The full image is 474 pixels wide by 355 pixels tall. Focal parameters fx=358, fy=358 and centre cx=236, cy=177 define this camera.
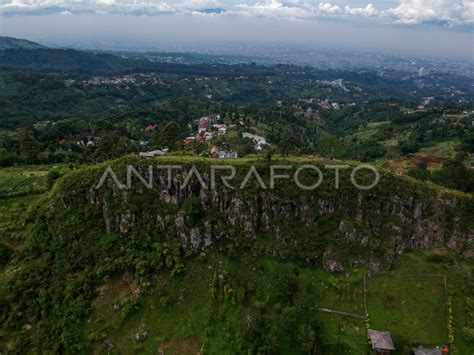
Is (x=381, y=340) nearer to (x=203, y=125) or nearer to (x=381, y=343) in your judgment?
(x=381, y=343)

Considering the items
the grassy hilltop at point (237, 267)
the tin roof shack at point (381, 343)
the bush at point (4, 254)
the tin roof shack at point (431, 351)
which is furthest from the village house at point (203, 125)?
the tin roof shack at point (431, 351)

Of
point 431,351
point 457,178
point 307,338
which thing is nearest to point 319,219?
point 307,338

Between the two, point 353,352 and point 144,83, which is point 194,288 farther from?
point 144,83

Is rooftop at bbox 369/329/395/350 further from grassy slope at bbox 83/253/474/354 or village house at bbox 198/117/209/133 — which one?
village house at bbox 198/117/209/133

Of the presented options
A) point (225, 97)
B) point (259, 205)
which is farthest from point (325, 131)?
point (259, 205)

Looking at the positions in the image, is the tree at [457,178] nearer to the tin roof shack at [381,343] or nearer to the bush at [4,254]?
the tin roof shack at [381,343]

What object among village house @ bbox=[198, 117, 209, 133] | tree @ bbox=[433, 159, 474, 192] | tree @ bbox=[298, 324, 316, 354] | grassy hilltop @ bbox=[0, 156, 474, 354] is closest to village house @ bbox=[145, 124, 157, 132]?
village house @ bbox=[198, 117, 209, 133]
